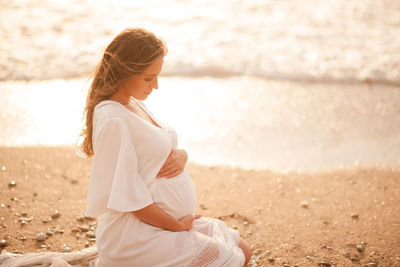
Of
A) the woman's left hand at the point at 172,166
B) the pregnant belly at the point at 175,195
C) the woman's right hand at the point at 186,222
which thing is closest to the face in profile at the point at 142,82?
the woman's left hand at the point at 172,166

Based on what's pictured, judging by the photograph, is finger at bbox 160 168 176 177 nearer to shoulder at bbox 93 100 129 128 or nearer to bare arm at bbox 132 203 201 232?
bare arm at bbox 132 203 201 232

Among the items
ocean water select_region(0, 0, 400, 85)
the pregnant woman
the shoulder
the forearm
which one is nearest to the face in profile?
the pregnant woman

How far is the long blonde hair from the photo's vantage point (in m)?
2.75

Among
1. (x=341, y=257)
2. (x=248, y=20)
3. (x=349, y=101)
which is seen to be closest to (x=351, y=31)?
A: (x=248, y=20)

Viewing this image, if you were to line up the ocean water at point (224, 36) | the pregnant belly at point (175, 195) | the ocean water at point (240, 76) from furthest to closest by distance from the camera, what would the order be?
the ocean water at point (224, 36) < the ocean water at point (240, 76) < the pregnant belly at point (175, 195)

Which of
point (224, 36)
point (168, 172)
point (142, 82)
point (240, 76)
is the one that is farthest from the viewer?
point (224, 36)

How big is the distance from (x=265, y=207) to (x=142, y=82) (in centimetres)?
224

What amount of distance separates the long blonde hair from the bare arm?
700 millimetres

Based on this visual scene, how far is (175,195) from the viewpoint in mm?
3027

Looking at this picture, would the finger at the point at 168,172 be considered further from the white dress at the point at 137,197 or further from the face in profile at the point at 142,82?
the face in profile at the point at 142,82

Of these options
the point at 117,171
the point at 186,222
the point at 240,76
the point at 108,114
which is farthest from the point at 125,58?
the point at 240,76

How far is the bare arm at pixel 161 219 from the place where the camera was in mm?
2867

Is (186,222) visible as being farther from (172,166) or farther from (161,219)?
(172,166)

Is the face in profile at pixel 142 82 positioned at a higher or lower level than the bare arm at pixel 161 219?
higher
